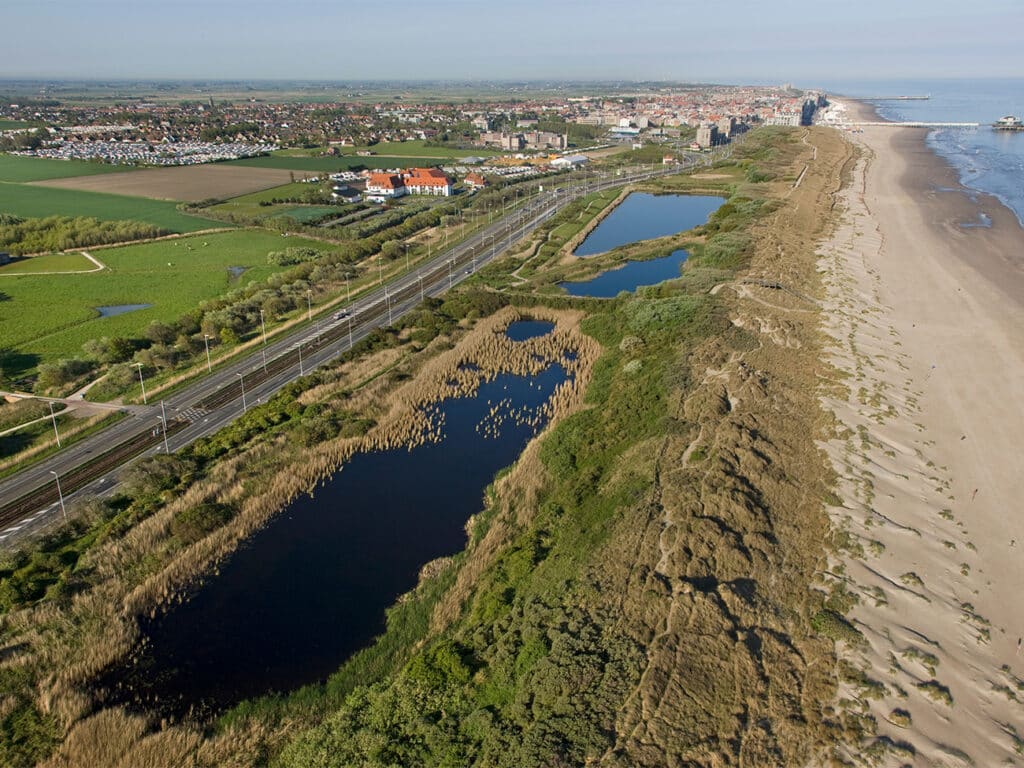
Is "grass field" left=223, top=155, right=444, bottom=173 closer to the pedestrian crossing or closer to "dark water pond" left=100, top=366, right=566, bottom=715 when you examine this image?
the pedestrian crossing

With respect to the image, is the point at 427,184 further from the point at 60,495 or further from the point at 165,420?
the point at 60,495

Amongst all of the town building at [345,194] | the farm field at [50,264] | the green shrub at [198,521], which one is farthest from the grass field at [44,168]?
the green shrub at [198,521]

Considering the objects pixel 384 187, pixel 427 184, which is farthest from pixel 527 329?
pixel 427 184

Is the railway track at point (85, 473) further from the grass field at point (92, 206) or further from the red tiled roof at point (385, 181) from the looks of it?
the red tiled roof at point (385, 181)

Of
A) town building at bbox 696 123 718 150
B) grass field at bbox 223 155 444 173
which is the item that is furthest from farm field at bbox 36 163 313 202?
town building at bbox 696 123 718 150

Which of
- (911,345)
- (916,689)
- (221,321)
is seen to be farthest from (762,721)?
(221,321)
